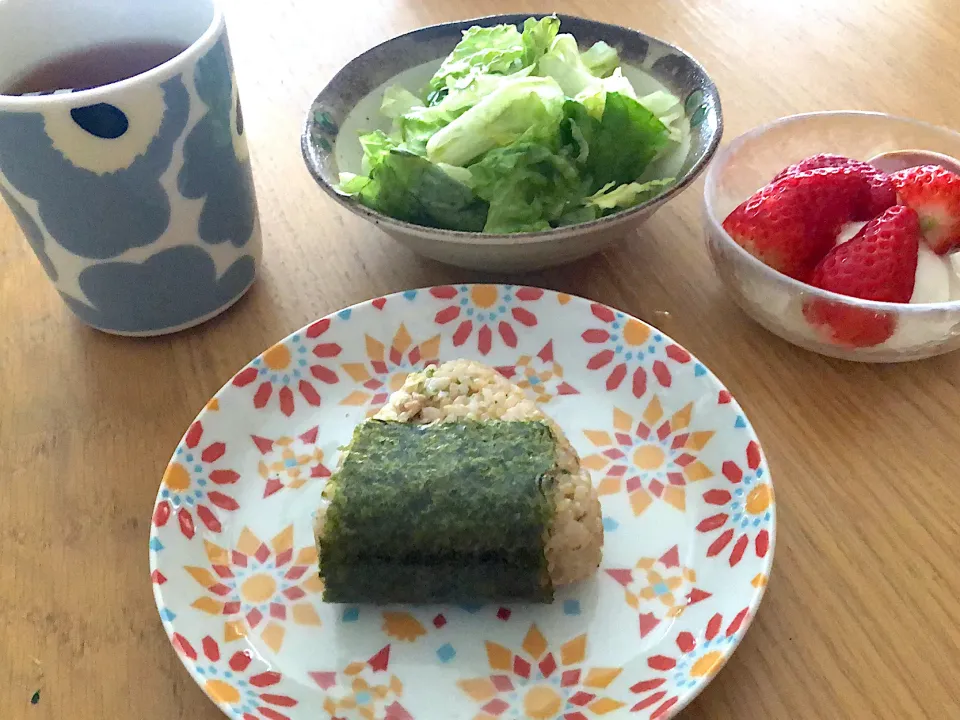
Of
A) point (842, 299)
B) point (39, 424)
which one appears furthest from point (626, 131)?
point (39, 424)

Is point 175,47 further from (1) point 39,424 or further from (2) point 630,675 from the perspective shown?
(2) point 630,675

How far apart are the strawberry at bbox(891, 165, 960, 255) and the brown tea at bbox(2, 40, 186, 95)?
694 millimetres

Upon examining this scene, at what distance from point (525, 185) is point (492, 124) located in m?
0.09

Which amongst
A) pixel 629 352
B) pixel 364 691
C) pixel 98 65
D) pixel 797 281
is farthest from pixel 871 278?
pixel 98 65

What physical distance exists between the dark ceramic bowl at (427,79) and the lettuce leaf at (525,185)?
0.03 meters

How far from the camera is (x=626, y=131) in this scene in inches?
32.1

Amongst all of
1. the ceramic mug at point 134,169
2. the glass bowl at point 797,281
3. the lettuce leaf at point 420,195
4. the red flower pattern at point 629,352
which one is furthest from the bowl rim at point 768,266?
the ceramic mug at point 134,169

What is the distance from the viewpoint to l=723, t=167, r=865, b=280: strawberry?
749 mm

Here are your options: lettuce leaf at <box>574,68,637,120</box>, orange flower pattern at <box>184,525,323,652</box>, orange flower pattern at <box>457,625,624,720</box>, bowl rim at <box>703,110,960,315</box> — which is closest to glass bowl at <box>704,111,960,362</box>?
bowl rim at <box>703,110,960,315</box>

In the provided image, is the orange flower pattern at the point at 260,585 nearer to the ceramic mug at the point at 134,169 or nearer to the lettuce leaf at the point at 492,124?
the ceramic mug at the point at 134,169

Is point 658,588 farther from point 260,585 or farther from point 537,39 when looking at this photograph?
point 537,39

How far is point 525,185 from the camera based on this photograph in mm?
780

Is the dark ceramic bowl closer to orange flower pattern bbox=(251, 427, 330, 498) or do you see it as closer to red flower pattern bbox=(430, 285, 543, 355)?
red flower pattern bbox=(430, 285, 543, 355)

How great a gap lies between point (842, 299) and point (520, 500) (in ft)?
1.11
